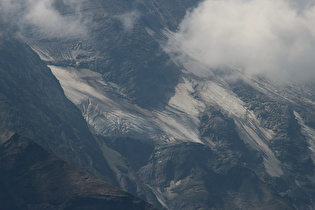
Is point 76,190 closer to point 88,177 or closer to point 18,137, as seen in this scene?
point 88,177

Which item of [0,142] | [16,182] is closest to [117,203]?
[16,182]

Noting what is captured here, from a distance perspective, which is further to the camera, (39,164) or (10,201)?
(39,164)

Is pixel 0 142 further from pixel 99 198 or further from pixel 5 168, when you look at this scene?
pixel 99 198

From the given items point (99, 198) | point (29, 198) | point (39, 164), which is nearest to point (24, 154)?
point (39, 164)

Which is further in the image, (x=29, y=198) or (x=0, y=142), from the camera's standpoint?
(x=0, y=142)

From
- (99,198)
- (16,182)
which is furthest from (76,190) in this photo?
(16,182)
